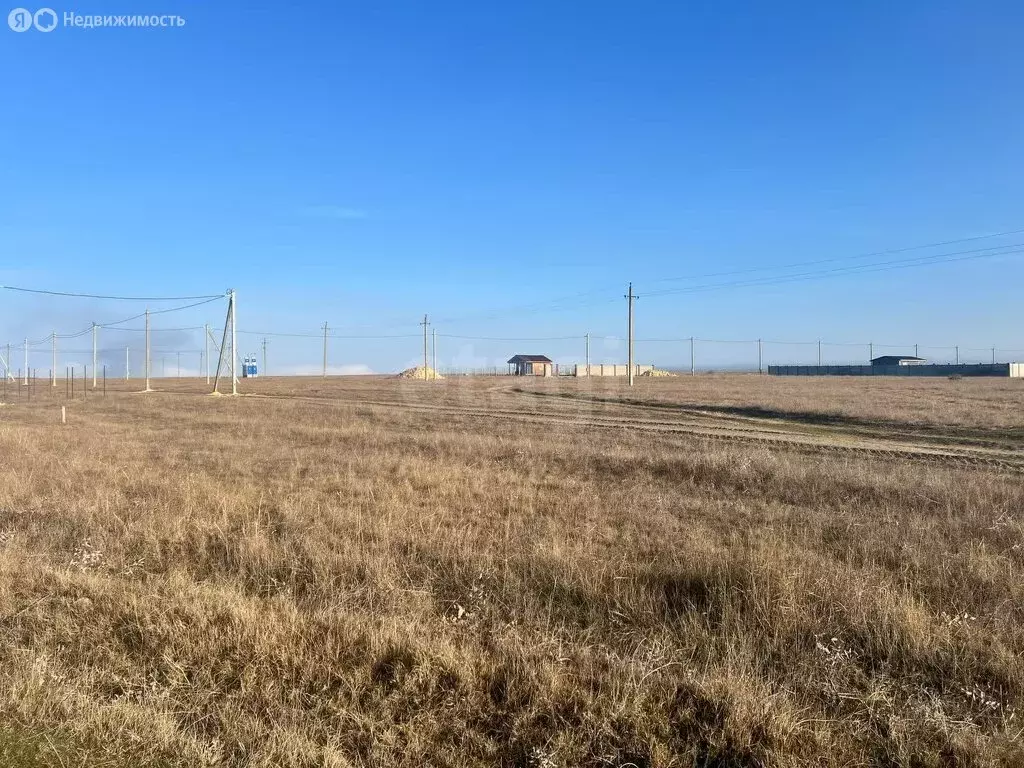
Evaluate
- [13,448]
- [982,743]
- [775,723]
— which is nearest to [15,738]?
[775,723]

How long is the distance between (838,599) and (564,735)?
10.2 ft

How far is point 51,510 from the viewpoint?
8.81 metres

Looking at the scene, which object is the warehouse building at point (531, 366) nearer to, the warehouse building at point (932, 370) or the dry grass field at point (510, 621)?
the warehouse building at point (932, 370)

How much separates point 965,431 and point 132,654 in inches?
994

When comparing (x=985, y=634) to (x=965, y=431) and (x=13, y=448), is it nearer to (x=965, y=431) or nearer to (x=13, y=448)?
(x=13, y=448)

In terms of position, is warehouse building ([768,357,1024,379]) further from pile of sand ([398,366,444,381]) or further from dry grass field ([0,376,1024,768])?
dry grass field ([0,376,1024,768])

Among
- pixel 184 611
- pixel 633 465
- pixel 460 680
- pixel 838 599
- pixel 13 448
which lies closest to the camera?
pixel 460 680

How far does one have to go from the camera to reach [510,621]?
5066 mm

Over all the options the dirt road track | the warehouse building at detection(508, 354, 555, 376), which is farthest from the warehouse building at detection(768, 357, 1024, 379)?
the dirt road track

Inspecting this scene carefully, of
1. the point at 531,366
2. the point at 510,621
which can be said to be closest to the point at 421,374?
the point at 531,366

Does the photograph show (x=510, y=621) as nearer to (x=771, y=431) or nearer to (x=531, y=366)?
(x=771, y=431)

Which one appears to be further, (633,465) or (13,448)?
(13,448)

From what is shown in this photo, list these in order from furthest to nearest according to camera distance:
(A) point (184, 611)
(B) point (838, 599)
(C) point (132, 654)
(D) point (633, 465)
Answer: (D) point (633, 465) → (B) point (838, 599) → (A) point (184, 611) → (C) point (132, 654)

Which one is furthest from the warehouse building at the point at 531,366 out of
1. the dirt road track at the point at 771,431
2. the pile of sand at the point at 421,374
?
the dirt road track at the point at 771,431
